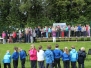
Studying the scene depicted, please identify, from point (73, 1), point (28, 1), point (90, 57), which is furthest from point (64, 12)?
point (90, 57)

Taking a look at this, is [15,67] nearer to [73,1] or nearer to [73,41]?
[73,41]

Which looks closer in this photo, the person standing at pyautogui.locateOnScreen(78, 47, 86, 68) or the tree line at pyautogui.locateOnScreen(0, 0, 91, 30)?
the person standing at pyautogui.locateOnScreen(78, 47, 86, 68)

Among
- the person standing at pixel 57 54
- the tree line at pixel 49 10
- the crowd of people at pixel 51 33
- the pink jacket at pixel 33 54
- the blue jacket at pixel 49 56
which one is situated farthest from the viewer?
the tree line at pixel 49 10

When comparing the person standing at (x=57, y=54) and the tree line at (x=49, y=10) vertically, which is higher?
the tree line at (x=49, y=10)

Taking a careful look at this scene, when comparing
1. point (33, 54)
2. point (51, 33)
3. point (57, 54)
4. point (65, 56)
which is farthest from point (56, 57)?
point (51, 33)

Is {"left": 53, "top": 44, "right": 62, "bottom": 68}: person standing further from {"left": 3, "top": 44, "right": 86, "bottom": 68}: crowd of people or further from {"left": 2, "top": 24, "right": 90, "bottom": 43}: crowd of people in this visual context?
{"left": 2, "top": 24, "right": 90, "bottom": 43}: crowd of people

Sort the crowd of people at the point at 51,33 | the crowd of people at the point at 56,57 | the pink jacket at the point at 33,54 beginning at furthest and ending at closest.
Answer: the crowd of people at the point at 51,33 → the pink jacket at the point at 33,54 → the crowd of people at the point at 56,57

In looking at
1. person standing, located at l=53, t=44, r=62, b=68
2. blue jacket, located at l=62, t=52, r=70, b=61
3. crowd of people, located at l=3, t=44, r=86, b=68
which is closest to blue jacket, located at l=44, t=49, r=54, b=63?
crowd of people, located at l=3, t=44, r=86, b=68

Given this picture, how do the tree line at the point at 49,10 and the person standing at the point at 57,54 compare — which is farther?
the tree line at the point at 49,10

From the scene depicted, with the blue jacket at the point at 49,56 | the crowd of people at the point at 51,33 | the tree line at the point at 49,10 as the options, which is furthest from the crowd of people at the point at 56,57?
the tree line at the point at 49,10

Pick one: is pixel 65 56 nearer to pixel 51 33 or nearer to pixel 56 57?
pixel 56 57

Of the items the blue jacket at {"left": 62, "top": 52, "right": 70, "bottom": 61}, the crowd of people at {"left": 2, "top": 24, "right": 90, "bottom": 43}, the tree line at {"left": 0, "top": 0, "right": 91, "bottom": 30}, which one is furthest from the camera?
the tree line at {"left": 0, "top": 0, "right": 91, "bottom": 30}

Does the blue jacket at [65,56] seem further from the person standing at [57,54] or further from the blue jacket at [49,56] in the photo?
the blue jacket at [49,56]

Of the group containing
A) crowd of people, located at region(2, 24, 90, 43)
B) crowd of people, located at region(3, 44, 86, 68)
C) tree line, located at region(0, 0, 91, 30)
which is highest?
tree line, located at region(0, 0, 91, 30)
